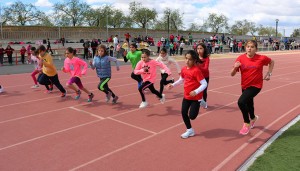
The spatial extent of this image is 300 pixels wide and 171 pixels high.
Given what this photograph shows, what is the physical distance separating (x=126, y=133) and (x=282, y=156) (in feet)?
8.89

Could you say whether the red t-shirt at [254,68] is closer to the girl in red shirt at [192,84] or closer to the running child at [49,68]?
the girl in red shirt at [192,84]

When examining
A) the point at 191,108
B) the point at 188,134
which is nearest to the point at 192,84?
the point at 191,108

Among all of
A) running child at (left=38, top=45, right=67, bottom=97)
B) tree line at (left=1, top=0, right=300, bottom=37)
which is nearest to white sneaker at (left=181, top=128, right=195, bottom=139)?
running child at (left=38, top=45, right=67, bottom=97)

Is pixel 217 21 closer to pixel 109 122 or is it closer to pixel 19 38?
pixel 19 38

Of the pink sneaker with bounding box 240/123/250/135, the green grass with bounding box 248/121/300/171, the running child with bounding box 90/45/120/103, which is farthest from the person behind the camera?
the running child with bounding box 90/45/120/103

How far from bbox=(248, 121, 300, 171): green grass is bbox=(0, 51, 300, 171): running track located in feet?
0.88

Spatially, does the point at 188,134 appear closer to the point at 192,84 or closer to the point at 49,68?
the point at 192,84

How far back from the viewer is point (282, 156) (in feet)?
13.8

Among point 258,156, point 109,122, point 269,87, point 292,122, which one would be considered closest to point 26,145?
point 109,122

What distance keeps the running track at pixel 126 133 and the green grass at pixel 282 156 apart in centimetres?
27

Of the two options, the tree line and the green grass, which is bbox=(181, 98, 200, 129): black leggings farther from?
the tree line

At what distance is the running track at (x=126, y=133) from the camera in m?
4.19

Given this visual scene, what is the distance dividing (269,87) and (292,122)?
15.1 ft

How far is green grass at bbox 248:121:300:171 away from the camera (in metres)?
3.86
